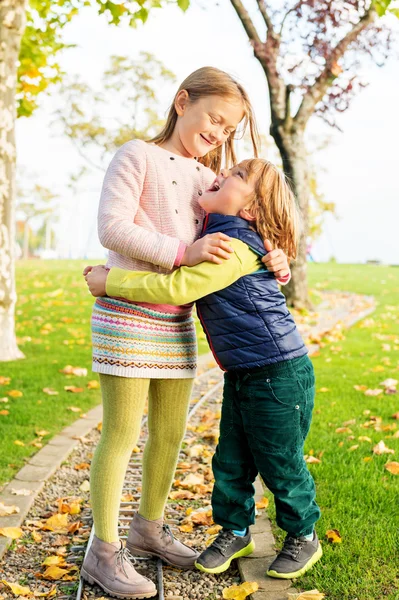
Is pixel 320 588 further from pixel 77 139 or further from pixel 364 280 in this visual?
pixel 77 139

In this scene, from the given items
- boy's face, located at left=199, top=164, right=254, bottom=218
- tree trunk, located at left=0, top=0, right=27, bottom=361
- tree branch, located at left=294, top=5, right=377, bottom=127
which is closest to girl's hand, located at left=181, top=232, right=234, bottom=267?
boy's face, located at left=199, top=164, right=254, bottom=218

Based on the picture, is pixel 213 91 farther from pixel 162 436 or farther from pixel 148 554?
pixel 148 554

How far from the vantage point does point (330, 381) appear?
6930 millimetres

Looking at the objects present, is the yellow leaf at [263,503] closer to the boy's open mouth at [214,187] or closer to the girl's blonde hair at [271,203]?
the girl's blonde hair at [271,203]

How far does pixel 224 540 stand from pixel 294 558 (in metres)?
0.30

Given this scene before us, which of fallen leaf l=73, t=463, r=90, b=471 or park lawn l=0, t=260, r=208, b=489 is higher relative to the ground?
fallen leaf l=73, t=463, r=90, b=471

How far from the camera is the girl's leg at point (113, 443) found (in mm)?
2686

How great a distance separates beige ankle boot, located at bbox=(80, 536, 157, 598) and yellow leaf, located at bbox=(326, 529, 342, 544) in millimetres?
873

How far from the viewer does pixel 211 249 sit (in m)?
2.51

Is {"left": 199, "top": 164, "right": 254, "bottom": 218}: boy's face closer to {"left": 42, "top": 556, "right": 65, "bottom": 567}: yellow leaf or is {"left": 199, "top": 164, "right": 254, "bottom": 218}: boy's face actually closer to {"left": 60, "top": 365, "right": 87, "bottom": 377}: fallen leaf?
{"left": 42, "top": 556, "right": 65, "bottom": 567}: yellow leaf

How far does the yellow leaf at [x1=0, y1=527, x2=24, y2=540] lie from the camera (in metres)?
3.39

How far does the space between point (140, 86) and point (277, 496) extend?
83.8 feet

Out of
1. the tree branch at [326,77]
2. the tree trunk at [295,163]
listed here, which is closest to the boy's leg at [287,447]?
the tree trunk at [295,163]

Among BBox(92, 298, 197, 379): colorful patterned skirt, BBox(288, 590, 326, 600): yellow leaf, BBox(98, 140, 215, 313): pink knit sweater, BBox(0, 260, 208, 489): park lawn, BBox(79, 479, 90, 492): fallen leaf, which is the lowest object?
BBox(0, 260, 208, 489): park lawn
